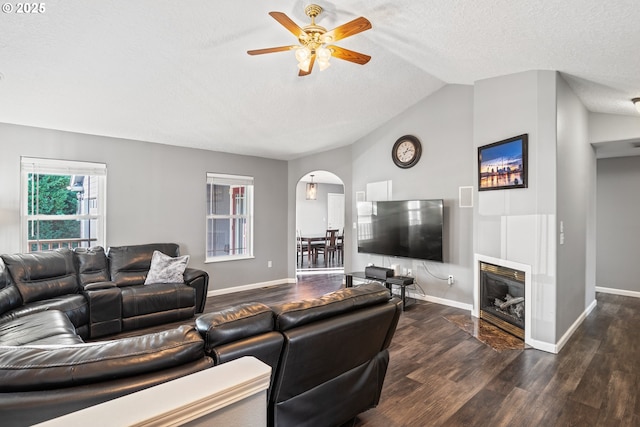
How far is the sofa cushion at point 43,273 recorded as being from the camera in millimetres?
3453

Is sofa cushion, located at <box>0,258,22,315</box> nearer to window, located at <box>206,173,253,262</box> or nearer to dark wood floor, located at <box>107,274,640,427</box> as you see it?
dark wood floor, located at <box>107,274,640,427</box>

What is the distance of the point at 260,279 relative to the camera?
636 centimetres

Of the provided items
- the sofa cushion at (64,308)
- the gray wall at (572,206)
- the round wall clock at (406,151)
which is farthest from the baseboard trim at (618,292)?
the sofa cushion at (64,308)

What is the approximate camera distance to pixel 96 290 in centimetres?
367

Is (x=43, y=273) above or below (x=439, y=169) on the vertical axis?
below

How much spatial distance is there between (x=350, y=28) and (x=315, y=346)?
2.15 metres

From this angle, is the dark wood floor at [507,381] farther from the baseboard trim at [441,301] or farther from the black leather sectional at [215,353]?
the baseboard trim at [441,301]

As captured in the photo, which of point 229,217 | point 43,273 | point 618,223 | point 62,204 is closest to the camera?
point 43,273

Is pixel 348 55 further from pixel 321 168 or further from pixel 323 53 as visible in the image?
pixel 321 168

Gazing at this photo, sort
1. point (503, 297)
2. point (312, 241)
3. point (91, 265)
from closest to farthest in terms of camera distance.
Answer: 1. point (503, 297)
2. point (91, 265)
3. point (312, 241)

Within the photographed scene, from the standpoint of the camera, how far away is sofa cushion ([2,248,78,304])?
11.3 feet

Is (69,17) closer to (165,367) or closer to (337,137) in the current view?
(165,367)

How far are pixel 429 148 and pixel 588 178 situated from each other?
2.07m

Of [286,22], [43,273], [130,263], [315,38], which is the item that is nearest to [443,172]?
[315,38]
